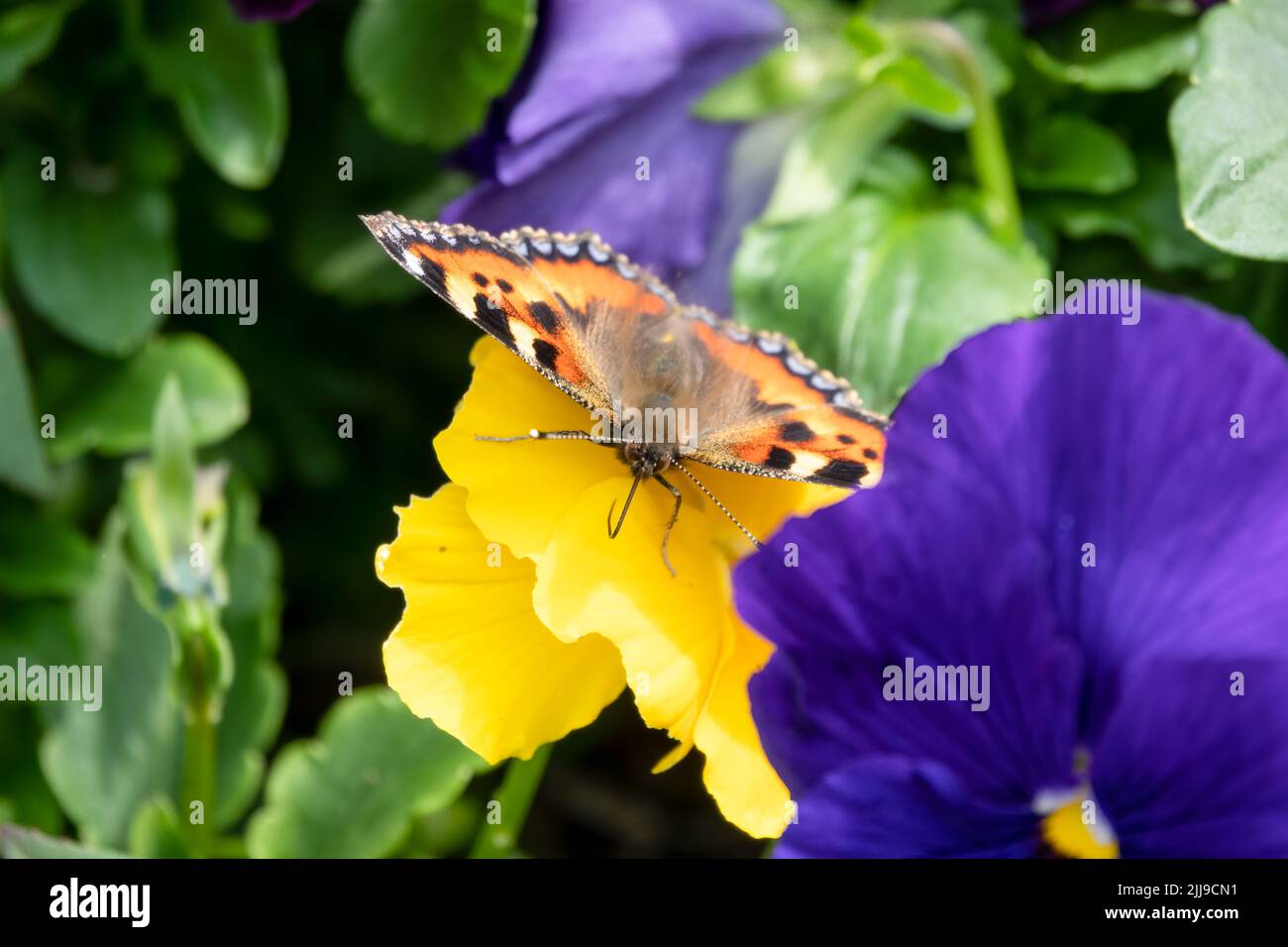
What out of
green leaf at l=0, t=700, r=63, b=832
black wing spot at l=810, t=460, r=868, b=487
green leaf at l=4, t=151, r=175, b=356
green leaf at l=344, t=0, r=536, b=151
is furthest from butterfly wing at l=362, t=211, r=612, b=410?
green leaf at l=0, t=700, r=63, b=832

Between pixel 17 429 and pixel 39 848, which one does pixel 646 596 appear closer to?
pixel 39 848

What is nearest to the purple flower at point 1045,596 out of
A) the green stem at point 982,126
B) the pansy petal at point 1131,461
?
the pansy petal at point 1131,461

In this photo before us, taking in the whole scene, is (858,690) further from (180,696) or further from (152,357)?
(152,357)

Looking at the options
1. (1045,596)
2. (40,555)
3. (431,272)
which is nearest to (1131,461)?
(1045,596)

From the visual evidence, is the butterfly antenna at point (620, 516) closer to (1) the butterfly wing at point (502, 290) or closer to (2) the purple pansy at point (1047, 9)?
(1) the butterfly wing at point (502, 290)

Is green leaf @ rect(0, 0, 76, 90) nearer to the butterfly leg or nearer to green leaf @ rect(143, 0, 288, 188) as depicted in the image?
green leaf @ rect(143, 0, 288, 188)

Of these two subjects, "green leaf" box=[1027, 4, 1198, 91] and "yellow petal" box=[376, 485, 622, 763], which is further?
"green leaf" box=[1027, 4, 1198, 91]
